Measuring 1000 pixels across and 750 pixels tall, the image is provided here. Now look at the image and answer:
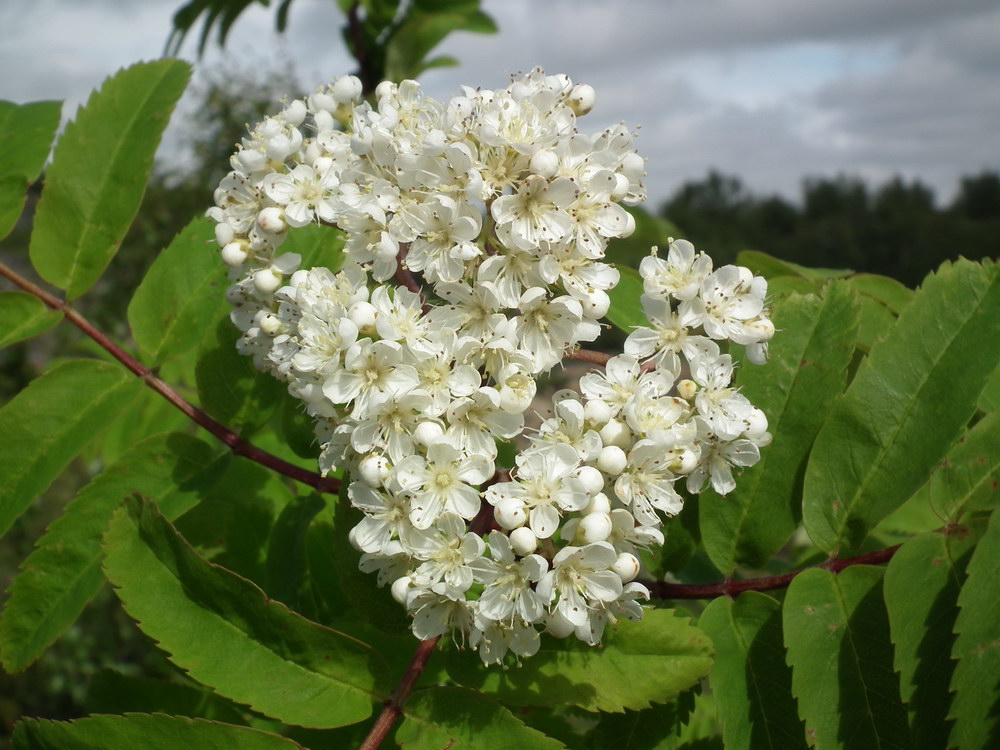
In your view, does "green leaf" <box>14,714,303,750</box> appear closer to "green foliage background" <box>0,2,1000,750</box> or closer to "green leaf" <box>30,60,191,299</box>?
"green foliage background" <box>0,2,1000,750</box>

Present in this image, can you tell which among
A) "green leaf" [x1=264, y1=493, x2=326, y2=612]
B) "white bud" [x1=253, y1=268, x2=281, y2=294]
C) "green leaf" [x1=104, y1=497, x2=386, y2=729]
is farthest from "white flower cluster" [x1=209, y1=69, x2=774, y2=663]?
"green leaf" [x1=264, y1=493, x2=326, y2=612]

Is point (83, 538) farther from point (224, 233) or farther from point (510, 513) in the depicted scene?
point (510, 513)

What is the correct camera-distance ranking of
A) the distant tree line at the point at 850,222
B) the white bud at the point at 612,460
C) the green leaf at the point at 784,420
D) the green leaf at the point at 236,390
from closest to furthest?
the white bud at the point at 612,460, the green leaf at the point at 784,420, the green leaf at the point at 236,390, the distant tree line at the point at 850,222

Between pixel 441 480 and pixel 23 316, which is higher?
pixel 23 316

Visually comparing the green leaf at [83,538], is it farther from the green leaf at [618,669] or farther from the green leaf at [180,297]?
the green leaf at [618,669]

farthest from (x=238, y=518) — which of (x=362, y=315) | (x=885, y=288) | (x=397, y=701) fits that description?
(x=885, y=288)

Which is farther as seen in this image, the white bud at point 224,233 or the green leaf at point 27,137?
the green leaf at point 27,137

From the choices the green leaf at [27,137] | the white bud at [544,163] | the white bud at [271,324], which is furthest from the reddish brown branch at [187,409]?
the white bud at [544,163]

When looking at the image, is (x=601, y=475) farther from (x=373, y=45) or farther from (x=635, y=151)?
(x=373, y=45)
